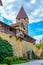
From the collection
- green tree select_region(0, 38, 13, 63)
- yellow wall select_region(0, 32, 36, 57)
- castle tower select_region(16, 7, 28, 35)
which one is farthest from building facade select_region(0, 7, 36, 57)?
castle tower select_region(16, 7, 28, 35)

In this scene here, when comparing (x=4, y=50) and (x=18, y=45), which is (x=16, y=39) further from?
(x=4, y=50)

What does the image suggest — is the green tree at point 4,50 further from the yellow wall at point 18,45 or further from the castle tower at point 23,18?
the castle tower at point 23,18

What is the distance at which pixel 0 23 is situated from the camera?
41.8m

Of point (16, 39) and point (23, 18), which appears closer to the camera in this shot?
point (16, 39)

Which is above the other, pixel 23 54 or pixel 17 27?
pixel 17 27

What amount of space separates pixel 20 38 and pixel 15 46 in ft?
14.4

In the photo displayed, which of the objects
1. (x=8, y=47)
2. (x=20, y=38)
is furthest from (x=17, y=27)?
(x=8, y=47)

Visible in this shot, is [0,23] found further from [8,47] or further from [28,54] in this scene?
[28,54]

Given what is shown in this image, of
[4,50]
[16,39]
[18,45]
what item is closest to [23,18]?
[18,45]

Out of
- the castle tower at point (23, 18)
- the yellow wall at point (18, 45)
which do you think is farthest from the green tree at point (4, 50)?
the castle tower at point (23, 18)

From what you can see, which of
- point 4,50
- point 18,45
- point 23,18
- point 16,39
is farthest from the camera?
point 23,18

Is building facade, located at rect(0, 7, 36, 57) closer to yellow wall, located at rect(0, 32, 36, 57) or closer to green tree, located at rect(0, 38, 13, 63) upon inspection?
yellow wall, located at rect(0, 32, 36, 57)

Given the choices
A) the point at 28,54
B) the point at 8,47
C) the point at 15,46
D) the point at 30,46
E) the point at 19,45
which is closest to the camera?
the point at 8,47

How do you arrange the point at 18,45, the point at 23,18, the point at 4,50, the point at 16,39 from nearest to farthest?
the point at 4,50
the point at 16,39
the point at 18,45
the point at 23,18
